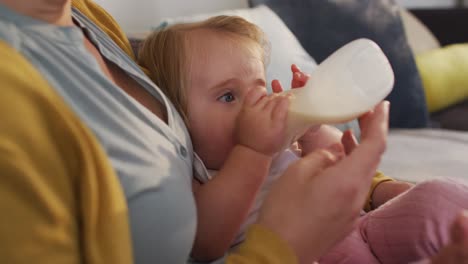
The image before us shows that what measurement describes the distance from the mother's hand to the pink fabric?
0.18 metres

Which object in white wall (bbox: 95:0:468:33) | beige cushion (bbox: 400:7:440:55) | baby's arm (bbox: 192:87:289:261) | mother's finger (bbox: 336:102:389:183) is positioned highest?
mother's finger (bbox: 336:102:389:183)

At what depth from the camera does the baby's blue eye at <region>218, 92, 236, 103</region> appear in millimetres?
837

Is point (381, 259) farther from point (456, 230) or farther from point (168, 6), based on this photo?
point (168, 6)

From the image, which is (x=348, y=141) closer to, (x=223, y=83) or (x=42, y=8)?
(x=223, y=83)

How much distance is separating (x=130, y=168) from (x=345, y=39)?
1.19 meters

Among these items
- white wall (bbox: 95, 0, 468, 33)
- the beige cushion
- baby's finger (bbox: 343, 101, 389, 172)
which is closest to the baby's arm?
baby's finger (bbox: 343, 101, 389, 172)

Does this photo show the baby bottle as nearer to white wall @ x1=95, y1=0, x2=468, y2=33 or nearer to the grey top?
the grey top

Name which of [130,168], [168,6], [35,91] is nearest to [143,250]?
[130,168]

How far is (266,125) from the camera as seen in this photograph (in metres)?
0.68

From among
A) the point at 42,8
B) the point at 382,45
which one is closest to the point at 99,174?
the point at 42,8

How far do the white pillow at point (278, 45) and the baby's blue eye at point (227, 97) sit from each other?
0.47 metres

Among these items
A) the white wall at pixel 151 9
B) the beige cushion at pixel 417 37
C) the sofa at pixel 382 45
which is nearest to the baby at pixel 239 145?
the sofa at pixel 382 45

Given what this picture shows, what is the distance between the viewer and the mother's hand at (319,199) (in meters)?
0.56

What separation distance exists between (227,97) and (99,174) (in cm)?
38
